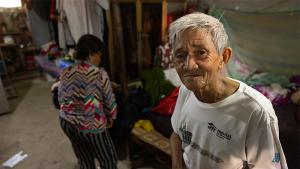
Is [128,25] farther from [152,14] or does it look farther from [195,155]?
[195,155]

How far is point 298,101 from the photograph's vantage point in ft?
6.69

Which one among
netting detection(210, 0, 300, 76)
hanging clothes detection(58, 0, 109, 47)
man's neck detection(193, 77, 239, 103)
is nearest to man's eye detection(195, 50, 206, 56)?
man's neck detection(193, 77, 239, 103)

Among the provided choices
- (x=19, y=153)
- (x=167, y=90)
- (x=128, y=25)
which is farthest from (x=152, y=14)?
(x=19, y=153)

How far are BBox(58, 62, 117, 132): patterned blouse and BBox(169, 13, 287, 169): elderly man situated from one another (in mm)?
874

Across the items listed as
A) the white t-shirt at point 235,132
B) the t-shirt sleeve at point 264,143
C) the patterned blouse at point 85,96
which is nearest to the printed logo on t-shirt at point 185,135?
the white t-shirt at point 235,132

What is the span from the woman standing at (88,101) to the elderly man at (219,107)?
2.88 ft

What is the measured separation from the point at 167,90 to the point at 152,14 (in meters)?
1.24

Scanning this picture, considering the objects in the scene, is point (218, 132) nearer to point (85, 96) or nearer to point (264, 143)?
point (264, 143)

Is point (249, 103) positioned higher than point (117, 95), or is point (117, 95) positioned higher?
point (249, 103)

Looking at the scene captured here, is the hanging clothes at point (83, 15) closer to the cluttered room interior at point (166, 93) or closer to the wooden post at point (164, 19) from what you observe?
the cluttered room interior at point (166, 93)

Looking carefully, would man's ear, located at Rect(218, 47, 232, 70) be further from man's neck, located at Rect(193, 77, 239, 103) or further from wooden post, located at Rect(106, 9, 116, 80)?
wooden post, located at Rect(106, 9, 116, 80)

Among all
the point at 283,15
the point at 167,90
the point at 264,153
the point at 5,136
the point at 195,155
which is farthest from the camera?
the point at 5,136

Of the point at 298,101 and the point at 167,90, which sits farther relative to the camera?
the point at 167,90

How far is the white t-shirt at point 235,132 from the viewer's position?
2.16 feet
